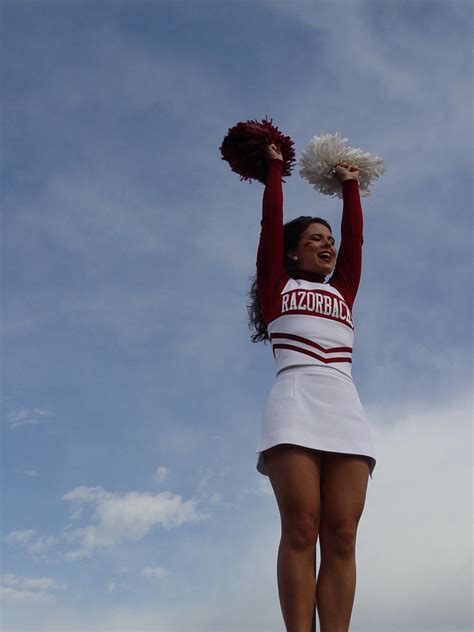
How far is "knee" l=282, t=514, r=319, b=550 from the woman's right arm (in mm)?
1122

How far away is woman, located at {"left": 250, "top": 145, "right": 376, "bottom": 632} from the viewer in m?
3.75

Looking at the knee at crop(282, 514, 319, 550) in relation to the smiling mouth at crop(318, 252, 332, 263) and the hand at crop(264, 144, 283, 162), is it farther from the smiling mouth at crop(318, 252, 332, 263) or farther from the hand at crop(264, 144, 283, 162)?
the hand at crop(264, 144, 283, 162)

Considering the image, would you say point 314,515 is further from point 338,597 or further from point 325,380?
point 325,380

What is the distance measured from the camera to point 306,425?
3.97 metres

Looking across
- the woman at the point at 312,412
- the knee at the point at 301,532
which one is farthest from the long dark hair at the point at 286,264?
the knee at the point at 301,532

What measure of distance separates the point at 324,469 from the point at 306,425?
0.79 feet

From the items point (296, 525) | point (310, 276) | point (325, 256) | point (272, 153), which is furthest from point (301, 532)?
point (272, 153)

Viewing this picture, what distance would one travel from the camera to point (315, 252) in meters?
4.63

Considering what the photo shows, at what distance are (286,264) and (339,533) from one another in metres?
1.63

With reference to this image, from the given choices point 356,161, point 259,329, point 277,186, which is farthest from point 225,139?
point 259,329

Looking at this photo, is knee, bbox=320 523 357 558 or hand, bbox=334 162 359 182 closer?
knee, bbox=320 523 357 558

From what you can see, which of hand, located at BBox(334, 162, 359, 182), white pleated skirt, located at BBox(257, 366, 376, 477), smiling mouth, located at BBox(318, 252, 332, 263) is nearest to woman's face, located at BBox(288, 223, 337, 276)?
smiling mouth, located at BBox(318, 252, 332, 263)

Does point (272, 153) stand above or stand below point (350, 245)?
above

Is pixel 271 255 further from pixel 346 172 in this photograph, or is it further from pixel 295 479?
pixel 295 479
